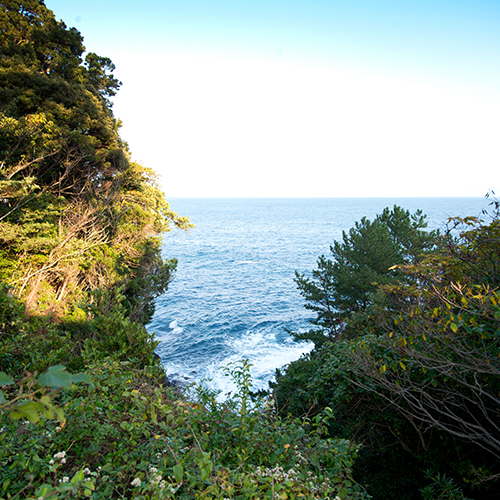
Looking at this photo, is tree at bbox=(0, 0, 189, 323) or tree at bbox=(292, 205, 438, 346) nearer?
tree at bbox=(0, 0, 189, 323)

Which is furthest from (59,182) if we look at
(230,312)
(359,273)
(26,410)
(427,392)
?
(230,312)

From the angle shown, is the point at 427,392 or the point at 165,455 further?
the point at 427,392

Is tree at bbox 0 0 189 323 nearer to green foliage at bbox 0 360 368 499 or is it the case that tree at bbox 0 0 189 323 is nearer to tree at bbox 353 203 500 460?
green foliage at bbox 0 360 368 499

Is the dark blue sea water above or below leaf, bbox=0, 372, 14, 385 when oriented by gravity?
below

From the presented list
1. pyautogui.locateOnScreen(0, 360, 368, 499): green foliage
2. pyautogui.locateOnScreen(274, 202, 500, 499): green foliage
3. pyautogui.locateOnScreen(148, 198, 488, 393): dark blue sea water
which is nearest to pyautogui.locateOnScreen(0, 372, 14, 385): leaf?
pyautogui.locateOnScreen(0, 360, 368, 499): green foliage

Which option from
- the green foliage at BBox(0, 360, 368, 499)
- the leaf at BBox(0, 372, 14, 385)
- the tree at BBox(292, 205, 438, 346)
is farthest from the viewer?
the tree at BBox(292, 205, 438, 346)

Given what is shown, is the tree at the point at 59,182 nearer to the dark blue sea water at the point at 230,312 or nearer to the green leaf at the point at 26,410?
the dark blue sea water at the point at 230,312

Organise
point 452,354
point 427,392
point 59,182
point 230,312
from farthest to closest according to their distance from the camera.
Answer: point 230,312 → point 59,182 → point 427,392 → point 452,354

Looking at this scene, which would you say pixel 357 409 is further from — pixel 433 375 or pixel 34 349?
pixel 34 349

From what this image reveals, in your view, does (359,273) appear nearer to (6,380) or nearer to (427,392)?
(427,392)

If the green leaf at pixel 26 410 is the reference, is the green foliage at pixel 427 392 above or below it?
below

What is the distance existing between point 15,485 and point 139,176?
16.7m

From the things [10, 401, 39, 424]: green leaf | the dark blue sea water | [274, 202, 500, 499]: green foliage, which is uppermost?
[10, 401, 39, 424]: green leaf

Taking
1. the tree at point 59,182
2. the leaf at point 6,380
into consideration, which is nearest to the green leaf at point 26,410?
the leaf at point 6,380
